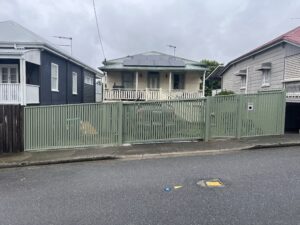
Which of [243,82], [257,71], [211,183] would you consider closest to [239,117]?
[211,183]

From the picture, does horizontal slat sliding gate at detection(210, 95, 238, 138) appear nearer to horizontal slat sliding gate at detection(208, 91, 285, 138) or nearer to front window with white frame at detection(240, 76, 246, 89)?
horizontal slat sliding gate at detection(208, 91, 285, 138)

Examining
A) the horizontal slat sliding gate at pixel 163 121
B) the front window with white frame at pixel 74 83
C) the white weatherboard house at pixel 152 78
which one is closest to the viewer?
the horizontal slat sliding gate at pixel 163 121

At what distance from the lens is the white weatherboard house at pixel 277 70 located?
11852 mm

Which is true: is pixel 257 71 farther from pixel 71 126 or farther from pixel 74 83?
pixel 74 83

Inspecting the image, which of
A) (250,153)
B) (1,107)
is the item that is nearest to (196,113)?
(250,153)

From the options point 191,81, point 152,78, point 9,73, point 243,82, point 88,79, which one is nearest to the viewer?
point 9,73

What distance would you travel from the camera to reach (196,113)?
970 cm

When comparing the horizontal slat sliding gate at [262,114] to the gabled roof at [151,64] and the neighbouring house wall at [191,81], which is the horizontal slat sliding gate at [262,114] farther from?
the neighbouring house wall at [191,81]

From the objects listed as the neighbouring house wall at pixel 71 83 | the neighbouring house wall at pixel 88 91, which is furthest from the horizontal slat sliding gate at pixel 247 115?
the neighbouring house wall at pixel 88 91

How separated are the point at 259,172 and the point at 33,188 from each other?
17.0 feet

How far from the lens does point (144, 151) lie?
847 cm

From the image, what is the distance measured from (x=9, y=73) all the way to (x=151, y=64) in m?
10.4

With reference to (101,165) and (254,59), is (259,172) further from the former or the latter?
(254,59)

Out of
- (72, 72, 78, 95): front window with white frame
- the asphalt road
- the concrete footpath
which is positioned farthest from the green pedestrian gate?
(72, 72, 78, 95): front window with white frame
